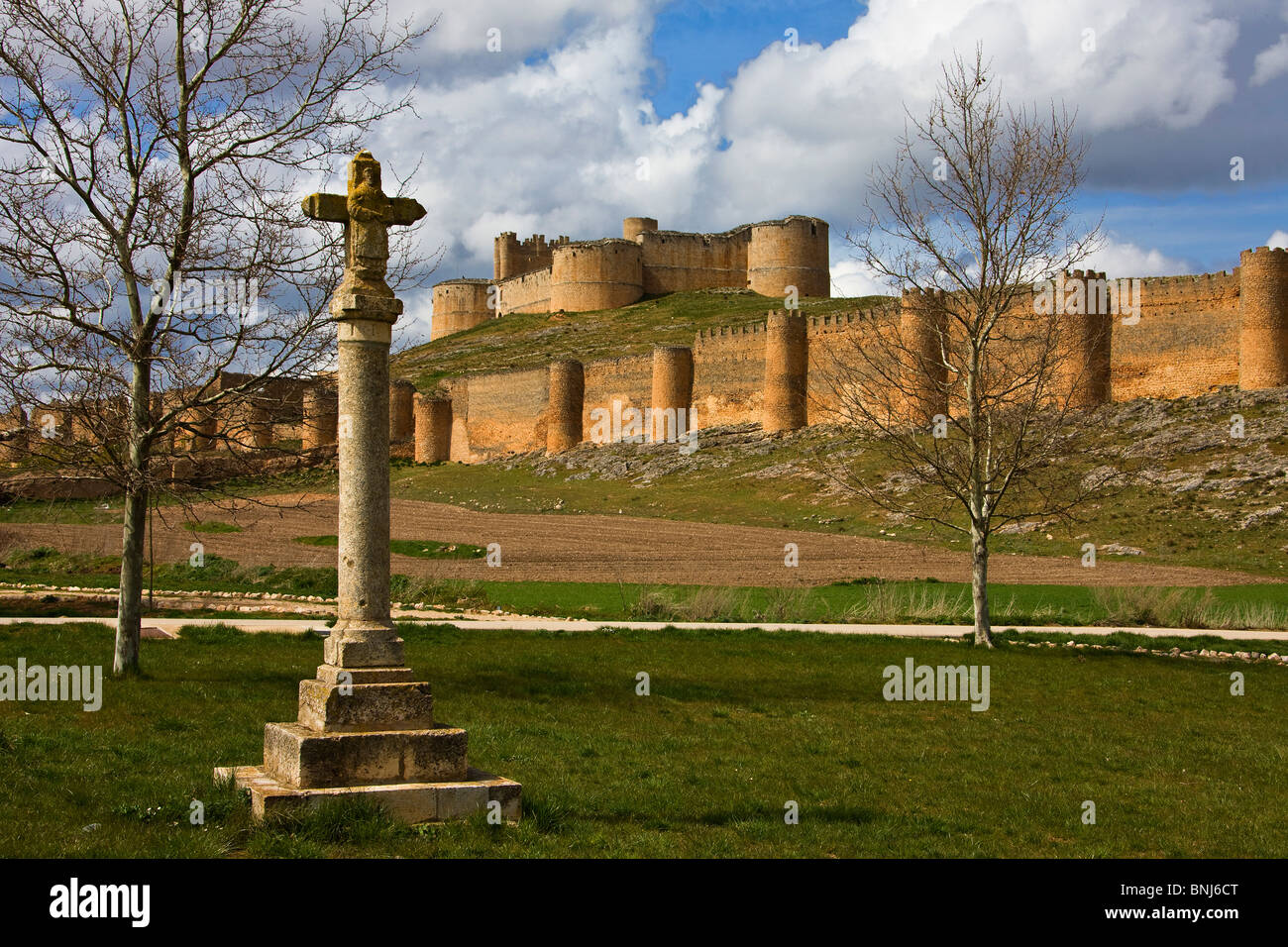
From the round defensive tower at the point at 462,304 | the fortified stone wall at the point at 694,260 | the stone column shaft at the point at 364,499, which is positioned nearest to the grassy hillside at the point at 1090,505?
the stone column shaft at the point at 364,499

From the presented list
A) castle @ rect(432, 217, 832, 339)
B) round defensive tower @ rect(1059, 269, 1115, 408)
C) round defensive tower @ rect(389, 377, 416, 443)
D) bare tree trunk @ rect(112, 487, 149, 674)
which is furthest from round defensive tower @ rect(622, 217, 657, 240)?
bare tree trunk @ rect(112, 487, 149, 674)

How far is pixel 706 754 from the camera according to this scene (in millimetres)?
9156

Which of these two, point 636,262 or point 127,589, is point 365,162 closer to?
point 127,589

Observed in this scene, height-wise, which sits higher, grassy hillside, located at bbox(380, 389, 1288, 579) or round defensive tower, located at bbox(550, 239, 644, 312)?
round defensive tower, located at bbox(550, 239, 644, 312)

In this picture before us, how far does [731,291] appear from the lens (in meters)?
90.7

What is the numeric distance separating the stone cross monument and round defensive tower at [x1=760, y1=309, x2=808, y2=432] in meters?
41.1

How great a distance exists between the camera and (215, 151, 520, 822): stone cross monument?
6.70 m

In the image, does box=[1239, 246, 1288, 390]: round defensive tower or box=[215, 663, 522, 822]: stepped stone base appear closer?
box=[215, 663, 522, 822]: stepped stone base

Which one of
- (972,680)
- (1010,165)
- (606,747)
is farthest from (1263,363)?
(606,747)

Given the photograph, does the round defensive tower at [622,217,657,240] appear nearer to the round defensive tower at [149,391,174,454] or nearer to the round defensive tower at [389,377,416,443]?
the round defensive tower at [389,377,416,443]

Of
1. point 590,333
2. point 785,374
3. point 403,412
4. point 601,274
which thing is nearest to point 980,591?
point 785,374

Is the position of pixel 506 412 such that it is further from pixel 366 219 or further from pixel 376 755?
pixel 376 755

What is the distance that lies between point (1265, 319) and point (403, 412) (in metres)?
46.1
